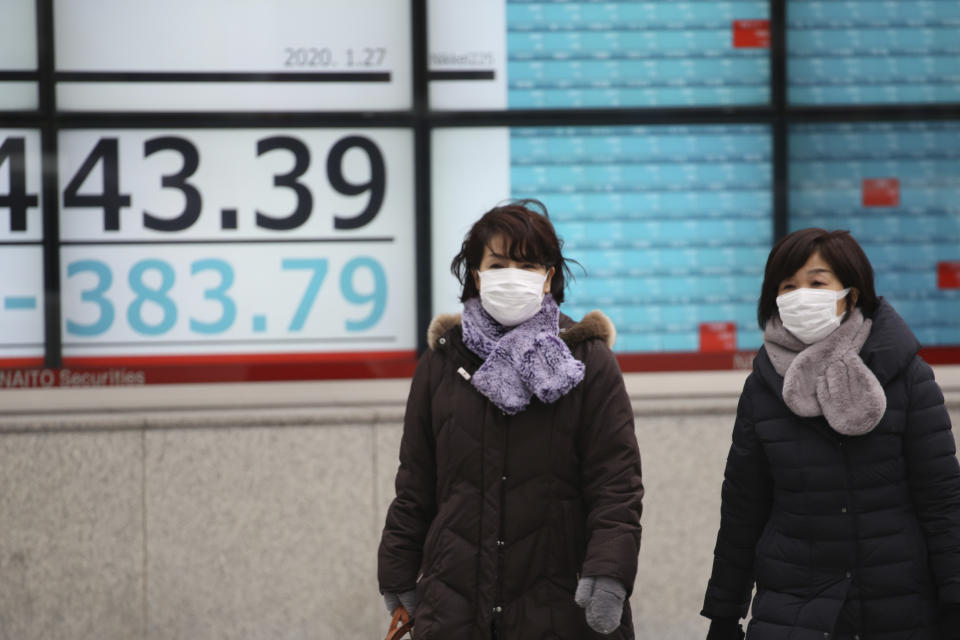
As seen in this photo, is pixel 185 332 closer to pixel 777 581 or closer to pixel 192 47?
pixel 192 47

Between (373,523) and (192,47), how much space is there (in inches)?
98.0

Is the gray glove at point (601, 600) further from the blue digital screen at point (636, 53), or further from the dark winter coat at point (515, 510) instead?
the blue digital screen at point (636, 53)

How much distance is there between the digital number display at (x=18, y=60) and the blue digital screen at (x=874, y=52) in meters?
3.76

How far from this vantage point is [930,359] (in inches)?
231

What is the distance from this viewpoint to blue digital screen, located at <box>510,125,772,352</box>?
19.2 feet

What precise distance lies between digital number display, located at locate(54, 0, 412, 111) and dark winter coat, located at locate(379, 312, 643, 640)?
9.14 feet

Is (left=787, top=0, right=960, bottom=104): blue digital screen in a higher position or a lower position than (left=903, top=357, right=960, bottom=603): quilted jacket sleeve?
higher

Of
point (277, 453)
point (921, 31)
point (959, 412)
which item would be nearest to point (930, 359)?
point (959, 412)

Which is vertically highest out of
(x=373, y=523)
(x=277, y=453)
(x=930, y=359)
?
(x=930, y=359)

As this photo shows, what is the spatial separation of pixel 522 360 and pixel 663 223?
2.82 m

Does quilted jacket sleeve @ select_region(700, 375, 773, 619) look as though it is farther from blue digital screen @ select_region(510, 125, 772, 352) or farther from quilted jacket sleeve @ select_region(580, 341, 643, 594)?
blue digital screen @ select_region(510, 125, 772, 352)

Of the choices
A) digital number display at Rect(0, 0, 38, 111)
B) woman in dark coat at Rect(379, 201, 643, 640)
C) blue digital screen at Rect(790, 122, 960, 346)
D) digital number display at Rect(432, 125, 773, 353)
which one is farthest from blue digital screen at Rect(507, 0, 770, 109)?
woman in dark coat at Rect(379, 201, 643, 640)

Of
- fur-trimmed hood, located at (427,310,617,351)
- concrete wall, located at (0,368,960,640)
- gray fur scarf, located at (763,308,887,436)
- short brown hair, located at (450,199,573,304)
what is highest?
short brown hair, located at (450,199,573,304)

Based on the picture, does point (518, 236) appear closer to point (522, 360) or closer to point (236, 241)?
point (522, 360)
